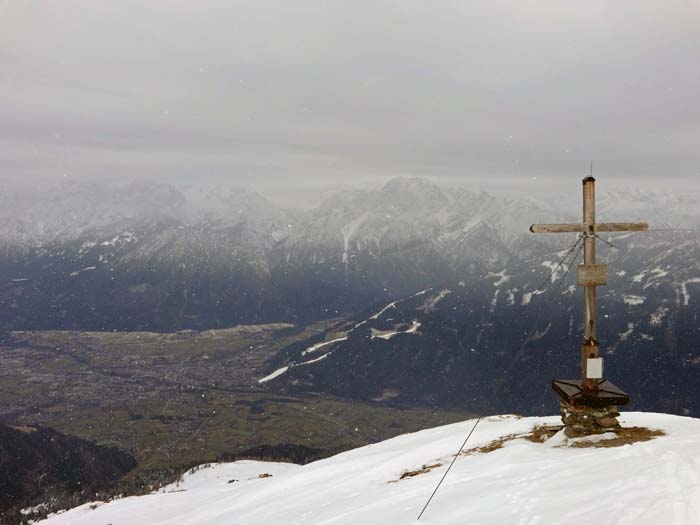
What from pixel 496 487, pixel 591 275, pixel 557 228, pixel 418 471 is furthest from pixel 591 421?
pixel 557 228

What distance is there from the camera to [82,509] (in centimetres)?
4241

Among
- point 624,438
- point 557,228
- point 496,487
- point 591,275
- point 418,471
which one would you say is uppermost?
point 557,228

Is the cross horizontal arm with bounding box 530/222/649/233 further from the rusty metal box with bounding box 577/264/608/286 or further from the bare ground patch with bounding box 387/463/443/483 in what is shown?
the bare ground patch with bounding box 387/463/443/483

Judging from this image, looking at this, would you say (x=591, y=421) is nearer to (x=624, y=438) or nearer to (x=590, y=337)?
(x=624, y=438)

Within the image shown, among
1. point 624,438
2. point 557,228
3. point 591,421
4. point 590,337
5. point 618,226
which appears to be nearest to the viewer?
point 624,438

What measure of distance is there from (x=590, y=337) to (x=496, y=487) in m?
8.87

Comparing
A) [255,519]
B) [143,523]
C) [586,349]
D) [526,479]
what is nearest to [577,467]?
[526,479]

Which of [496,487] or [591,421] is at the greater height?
[496,487]

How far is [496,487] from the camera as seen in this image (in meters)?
15.0

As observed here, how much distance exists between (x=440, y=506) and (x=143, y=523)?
71.3 feet

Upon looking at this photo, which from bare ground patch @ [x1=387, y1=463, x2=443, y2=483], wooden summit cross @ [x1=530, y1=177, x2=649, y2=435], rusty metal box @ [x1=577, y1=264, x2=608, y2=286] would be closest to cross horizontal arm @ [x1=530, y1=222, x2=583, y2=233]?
wooden summit cross @ [x1=530, y1=177, x2=649, y2=435]

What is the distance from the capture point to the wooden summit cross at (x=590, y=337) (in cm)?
2011

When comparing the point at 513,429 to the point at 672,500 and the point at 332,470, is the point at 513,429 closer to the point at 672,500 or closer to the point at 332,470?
the point at 332,470

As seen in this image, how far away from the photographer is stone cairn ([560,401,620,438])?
20.1 meters
